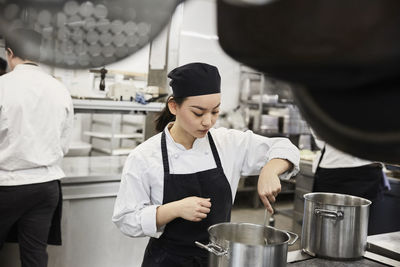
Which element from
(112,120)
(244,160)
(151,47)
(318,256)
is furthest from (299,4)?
(112,120)

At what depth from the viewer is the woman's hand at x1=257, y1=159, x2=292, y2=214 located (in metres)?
1.43

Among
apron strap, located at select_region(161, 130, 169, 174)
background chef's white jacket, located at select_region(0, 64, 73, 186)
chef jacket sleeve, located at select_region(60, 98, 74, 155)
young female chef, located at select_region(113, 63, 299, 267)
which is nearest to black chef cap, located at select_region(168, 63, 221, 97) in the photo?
young female chef, located at select_region(113, 63, 299, 267)

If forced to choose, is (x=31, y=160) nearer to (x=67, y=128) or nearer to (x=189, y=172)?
(x=67, y=128)

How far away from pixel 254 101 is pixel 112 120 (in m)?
2.78

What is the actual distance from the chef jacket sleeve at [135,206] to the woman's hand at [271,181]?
0.41 meters

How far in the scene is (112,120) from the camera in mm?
4809

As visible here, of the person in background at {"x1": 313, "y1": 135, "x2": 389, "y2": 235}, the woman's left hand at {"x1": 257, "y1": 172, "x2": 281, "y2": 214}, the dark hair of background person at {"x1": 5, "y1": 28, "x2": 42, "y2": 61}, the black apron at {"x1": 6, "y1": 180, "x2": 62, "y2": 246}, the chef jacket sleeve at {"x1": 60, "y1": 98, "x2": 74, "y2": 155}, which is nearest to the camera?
the dark hair of background person at {"x1": 5, "y1": 28, "x2": 42, "y2": 61}

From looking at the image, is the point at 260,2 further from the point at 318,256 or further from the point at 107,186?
the point at 107,186

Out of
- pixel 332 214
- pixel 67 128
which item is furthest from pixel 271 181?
pixel 67 128

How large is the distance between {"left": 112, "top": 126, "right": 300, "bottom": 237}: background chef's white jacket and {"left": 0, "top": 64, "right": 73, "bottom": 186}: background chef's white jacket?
0.79 metres

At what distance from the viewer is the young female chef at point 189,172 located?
1542mm

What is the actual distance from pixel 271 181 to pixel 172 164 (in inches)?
18.1

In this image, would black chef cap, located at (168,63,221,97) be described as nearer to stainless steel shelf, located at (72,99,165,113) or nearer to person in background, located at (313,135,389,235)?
stainless steel shelf, located at (72,99,165,113)

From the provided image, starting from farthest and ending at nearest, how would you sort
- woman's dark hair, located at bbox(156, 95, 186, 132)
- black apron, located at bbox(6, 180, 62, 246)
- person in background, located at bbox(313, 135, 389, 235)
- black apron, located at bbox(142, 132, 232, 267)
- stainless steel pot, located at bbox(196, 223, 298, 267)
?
1. person in background, located at bbox(313, 135, 389, 235)
2. black apron, located at bbox(6, 180, 62, 246)
3. woman's dark hair, located at bbox(156, 95, 186, 132)
4. black apron, located at bbox(142, 132, 232, 267)
5. stainless steel pot, located at bbox(196, 223, 298, 267)
